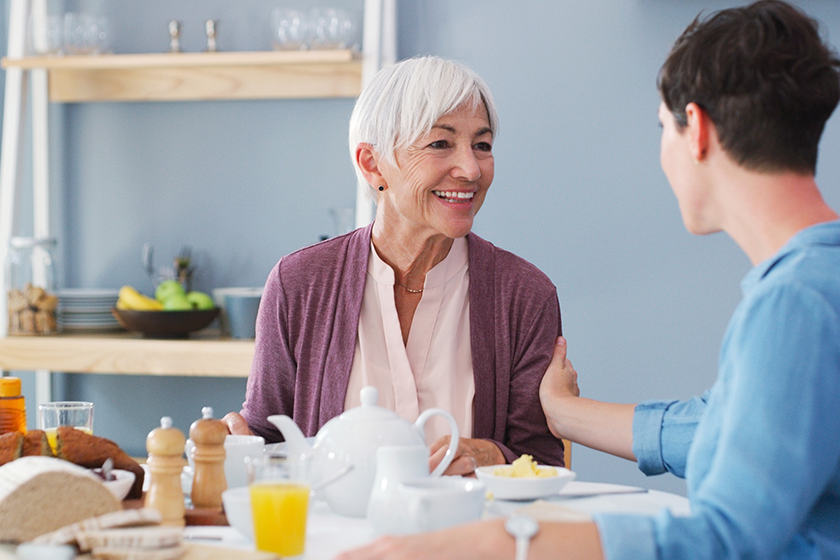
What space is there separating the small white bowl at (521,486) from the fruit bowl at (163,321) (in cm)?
167

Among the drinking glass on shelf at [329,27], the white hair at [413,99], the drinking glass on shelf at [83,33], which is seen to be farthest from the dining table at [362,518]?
the drinking glass on shelf at [83,33]

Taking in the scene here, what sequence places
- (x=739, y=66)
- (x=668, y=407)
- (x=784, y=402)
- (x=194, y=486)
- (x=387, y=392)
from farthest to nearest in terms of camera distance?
(x=387, y=392)
(x=668, y=407)
(x=194, y=486)
(x=739, y=66)
(x=784, y=402)

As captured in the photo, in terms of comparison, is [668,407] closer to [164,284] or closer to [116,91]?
[164,284]

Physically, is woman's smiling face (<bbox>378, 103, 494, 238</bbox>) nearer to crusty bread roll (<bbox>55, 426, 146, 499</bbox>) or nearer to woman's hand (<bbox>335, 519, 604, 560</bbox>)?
crusty bread roll (<bbox>55, 426, 146, 499</bbox>)

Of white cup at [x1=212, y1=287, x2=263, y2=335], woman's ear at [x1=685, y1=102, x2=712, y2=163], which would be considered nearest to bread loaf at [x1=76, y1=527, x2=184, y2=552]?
woman's ear at [x1=685, y1=102, x2=712, y2=163]

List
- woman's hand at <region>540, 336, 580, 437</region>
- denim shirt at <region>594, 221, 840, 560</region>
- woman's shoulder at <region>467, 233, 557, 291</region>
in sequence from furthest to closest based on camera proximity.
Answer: woman's shoulder at <region>467, 233, 557, 291</region> < woman's hand at <region>540, 336, 580, 437</region> < denim shirt at <region>594, 221, 840, 560</region>

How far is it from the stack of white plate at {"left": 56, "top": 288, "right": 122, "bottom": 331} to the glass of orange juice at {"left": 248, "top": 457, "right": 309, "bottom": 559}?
A: 2069 millimetres

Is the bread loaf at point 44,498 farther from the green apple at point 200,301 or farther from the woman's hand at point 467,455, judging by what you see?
the green apple at point 200,301

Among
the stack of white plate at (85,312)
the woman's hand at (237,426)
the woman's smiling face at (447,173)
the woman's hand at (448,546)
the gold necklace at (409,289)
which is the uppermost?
the woman's smiling face at (447,173)

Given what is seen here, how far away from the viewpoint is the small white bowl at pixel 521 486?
1165 mm

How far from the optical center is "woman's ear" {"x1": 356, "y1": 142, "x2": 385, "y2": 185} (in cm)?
177

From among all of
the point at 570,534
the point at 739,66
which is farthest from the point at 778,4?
the point at 570,534

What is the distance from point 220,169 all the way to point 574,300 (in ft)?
4.14

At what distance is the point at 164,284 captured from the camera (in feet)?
9.20
